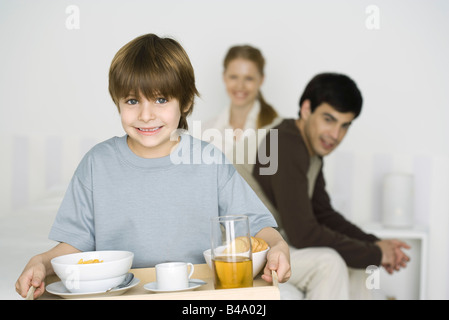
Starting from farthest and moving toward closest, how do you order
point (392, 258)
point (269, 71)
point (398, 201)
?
point (269, 71) → point (398, 201) → point (392, 258)

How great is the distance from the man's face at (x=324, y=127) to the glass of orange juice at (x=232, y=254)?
138cm

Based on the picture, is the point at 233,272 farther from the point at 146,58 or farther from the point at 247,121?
the point at 247,121

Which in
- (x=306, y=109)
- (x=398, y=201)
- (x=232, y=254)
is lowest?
(x=398, y=201)

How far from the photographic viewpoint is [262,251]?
0.73 metres

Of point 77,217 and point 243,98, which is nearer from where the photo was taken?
point 77,217

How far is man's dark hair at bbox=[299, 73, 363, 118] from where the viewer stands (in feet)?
6.53

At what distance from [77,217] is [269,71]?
204cm

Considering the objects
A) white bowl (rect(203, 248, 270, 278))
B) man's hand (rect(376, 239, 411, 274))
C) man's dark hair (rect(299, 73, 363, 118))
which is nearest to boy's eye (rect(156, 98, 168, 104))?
white bowl (rect(203, 248, 270, 278))

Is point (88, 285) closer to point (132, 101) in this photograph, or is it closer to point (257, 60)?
point (132, 101)

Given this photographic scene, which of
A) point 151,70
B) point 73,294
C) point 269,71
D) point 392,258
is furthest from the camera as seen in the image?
point 269,71

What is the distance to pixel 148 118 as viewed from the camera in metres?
0.88

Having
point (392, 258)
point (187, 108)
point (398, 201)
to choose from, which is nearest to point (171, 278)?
point (187, 108)

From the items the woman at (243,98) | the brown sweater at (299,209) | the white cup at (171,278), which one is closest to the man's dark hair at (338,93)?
the brown sweater at (299,209)

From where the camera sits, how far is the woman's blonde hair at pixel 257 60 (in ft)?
8.64
